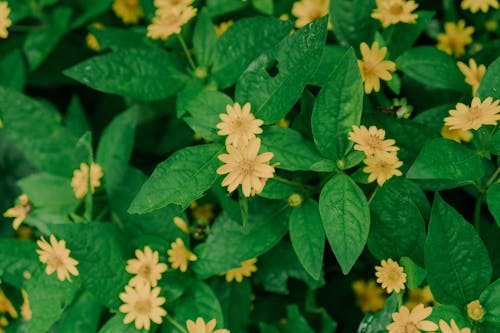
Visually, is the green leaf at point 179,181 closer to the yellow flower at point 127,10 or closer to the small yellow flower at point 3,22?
the small yellow flower at point 3,22

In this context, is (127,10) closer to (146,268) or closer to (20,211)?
(20,211)

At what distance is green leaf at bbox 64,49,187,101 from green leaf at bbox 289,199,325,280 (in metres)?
0.51

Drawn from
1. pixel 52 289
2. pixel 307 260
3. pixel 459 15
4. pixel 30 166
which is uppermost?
pixel 459 15

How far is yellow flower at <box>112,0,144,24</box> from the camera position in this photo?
6.70 ft

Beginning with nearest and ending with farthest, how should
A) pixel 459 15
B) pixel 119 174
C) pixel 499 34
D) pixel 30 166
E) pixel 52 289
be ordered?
pixel 52 289
pixel 119 174
pixel 499 34
pixel 459 15
pixel 30 166

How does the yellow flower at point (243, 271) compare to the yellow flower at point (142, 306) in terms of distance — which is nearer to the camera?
the yellow flower at point (142, 306)

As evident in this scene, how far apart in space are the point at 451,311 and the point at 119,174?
3.03 feet

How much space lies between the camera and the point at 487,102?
4.22 feet

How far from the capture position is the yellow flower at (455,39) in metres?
1.76

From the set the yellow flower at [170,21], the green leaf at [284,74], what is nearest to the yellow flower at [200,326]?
the green leaf at [284,74]

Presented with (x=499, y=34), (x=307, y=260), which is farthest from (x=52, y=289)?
(x=499, y=34)

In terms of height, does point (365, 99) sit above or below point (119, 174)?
above

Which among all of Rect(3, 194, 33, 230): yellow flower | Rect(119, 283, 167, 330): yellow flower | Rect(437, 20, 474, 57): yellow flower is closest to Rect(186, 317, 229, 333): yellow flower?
Rect(119, 283, 167, 330): yellow flower

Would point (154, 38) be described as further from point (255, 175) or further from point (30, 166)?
point (30, 166)
